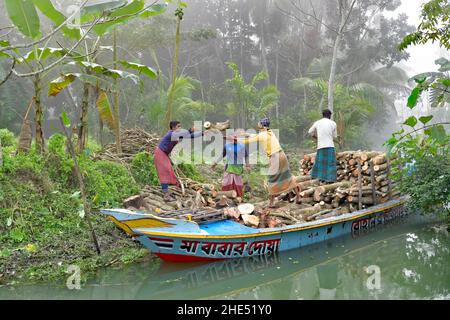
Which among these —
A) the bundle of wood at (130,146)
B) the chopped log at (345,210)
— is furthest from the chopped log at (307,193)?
the bundle of wood at (130,146)

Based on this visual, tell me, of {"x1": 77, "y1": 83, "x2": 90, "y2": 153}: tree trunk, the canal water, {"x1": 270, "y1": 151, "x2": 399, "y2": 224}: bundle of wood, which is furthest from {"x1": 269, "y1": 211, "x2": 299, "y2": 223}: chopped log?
{"x1": 77, "y1": 83, "x2": 90, "y2": 153}: tree trunk

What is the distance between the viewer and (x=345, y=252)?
6.39m

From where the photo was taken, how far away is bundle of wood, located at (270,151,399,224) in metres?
7.12

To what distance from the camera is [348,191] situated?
748cm

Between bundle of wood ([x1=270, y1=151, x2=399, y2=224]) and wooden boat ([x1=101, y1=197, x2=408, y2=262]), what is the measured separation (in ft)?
1.05

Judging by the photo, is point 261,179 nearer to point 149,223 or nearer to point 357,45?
point 149,223

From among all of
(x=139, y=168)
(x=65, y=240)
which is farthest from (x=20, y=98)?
(x=65, y=240)

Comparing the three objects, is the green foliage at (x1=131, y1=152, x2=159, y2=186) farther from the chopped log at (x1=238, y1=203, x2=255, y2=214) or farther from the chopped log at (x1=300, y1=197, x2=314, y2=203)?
the chopped log at (x1=300, y1=197, x2=314, y2=203)

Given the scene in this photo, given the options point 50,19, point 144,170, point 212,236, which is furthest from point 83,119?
point 212,236

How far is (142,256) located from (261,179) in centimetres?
514

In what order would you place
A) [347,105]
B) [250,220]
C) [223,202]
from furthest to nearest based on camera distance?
[347,105] → [223,202] → [250,220]

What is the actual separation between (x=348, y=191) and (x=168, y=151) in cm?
314

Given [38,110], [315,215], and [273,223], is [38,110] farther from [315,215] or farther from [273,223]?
[315,215]

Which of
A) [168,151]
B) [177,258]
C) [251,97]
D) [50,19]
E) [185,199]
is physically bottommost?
[177,258]
